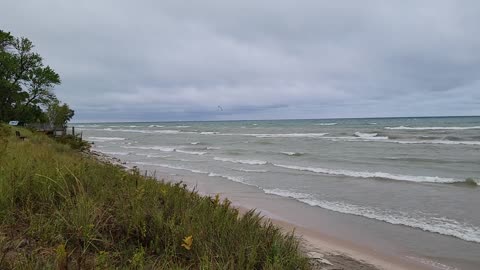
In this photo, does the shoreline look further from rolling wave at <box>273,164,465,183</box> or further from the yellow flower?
rolling wave at <box>273,164,465,183</box>

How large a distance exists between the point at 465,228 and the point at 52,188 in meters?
8.28

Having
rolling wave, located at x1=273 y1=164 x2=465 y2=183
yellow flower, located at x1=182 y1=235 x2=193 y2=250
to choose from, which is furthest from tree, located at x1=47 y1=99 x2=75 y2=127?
yellow flower, located at x1=182 y1=235 x2=193 y2=250

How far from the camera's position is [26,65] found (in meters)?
39.8

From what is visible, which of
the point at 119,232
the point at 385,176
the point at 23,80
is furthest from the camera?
the point at 23,80

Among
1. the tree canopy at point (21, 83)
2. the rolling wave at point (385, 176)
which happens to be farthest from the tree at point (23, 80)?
the rolling wave at point (385, 176)

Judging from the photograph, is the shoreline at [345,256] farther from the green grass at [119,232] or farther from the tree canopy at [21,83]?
the tree canopy at [21,83]

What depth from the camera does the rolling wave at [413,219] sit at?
788cm

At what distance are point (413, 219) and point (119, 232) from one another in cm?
746

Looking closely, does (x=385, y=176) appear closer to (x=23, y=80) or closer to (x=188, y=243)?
(x=188, y=243)

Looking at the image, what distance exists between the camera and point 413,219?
29.2 feet

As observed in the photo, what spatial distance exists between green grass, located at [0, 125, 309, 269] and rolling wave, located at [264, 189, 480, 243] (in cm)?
532

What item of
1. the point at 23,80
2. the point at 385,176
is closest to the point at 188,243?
the point at 385,176

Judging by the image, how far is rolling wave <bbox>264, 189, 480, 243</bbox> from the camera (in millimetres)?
7883

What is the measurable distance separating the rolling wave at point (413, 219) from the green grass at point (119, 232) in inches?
209
